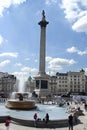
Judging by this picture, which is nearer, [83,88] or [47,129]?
[47,129]

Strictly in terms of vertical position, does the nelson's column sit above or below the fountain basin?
above

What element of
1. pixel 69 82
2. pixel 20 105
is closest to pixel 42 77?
pixel 20 105

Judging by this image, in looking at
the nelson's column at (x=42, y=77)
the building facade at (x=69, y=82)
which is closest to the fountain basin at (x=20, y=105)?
the nelson's column at (x=42, y=77)

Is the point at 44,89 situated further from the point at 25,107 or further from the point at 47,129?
the point at 47,129

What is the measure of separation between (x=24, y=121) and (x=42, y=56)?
6479 centimetres

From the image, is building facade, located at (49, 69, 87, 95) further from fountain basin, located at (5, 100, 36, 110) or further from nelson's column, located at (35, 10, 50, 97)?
fountain basin, located at (5, 100, 36, 110)

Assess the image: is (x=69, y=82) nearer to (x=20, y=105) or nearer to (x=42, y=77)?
(x=42, y=77)

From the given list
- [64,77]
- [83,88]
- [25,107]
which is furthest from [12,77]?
[25,107]

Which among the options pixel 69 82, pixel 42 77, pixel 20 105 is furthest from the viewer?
pixel 69 82

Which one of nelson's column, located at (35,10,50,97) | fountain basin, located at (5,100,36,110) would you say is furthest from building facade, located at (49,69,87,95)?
fountain basin, located at (5,100,36,110)

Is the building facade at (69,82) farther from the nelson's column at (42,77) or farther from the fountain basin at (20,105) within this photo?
the fountain basin at (20,105)

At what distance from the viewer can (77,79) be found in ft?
603

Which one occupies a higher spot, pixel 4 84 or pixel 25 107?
pixel 4 84

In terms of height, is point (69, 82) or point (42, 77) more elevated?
point (69, 82)
